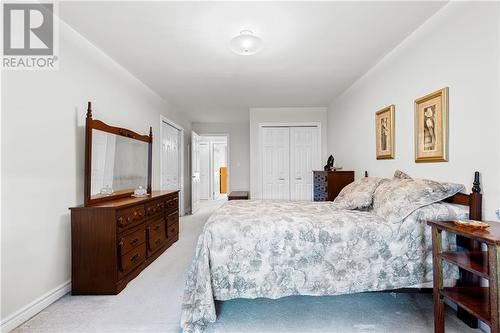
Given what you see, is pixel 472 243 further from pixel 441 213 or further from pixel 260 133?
pixel 260 133

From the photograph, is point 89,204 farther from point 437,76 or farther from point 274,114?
point 274,114

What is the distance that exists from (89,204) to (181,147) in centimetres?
362

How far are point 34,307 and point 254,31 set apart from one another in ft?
9.82

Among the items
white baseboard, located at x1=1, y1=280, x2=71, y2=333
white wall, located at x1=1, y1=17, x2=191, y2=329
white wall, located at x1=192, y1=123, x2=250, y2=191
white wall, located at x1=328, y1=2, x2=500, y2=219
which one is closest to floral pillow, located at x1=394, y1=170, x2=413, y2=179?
white wall, located at x1=328, y1=2, x2=500, y2=219

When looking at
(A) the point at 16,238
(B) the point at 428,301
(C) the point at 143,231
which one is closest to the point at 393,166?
(B) the point at 428,301

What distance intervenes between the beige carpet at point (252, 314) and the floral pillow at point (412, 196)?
752 mm

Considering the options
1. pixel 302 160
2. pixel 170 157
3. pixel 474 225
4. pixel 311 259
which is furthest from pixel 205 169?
pixel 474 225

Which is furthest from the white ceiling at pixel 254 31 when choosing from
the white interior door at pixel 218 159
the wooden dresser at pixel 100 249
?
the white interior door at pixel 218 159

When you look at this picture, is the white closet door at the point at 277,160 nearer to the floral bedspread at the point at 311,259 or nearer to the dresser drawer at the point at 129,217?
the dresser drawer at the point at 129,217

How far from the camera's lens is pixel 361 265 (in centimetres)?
192

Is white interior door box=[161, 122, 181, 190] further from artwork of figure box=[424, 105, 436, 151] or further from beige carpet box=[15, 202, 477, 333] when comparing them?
artwork of figure box=[424, 105, 436, 151]

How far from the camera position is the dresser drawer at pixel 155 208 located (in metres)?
3.12

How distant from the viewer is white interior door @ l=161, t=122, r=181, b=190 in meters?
4.94

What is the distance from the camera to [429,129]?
91.9 inches
